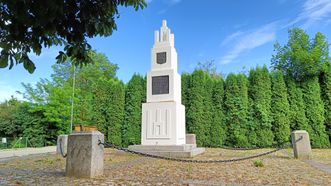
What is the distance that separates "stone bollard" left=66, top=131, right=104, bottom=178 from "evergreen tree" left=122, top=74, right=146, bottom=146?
30.2ft

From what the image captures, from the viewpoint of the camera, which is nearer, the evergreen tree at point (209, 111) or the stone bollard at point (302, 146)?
the stone bollard at point (302, 146)

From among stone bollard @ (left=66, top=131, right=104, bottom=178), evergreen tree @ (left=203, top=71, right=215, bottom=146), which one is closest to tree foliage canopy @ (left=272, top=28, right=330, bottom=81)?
evergreen tree @ (left=203, top=71, right=215, bottom=146)

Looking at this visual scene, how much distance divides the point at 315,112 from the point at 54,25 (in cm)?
1386

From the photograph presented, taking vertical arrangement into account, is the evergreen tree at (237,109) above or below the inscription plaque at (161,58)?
below

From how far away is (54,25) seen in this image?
2.74m

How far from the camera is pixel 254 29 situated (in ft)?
44.1

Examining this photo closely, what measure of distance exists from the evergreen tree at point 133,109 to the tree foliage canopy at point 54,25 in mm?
11350

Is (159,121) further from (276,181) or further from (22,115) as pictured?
(22,115)

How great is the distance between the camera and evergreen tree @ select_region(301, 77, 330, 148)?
Result: 1308cm

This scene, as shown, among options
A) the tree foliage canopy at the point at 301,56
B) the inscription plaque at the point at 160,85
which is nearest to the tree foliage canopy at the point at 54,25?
the inscription plaque at the point at 160,85

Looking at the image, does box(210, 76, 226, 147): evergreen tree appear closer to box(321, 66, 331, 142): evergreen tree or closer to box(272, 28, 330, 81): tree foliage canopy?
box(272, 28, 330, 81): tree foliage canopy

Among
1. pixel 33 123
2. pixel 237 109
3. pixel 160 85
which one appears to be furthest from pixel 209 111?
pixel 33 123

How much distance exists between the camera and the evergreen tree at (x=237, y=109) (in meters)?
13.4

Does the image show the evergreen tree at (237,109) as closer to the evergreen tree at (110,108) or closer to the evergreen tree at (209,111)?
the evergreen tree at (209,111)
